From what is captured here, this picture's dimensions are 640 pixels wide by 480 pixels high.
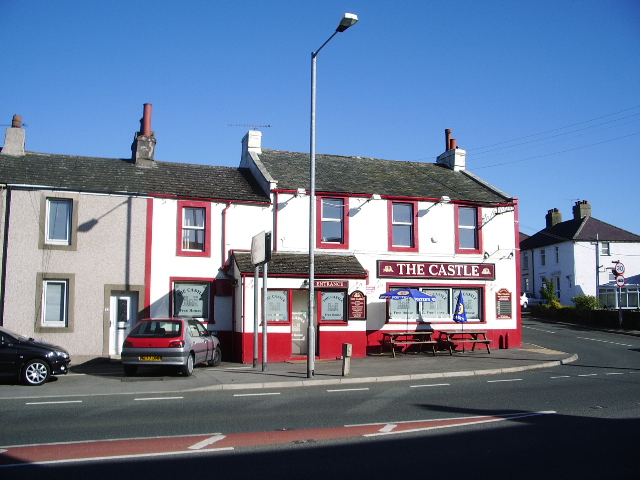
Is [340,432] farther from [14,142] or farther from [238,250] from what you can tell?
[14,142]

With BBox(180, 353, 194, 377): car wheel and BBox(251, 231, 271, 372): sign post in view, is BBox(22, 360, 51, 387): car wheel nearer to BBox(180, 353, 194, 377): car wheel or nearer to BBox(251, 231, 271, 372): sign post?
BBox(180, 353, 194, 377): car wheel

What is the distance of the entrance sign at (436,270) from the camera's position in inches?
883

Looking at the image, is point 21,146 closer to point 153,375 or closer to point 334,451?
point 153,375

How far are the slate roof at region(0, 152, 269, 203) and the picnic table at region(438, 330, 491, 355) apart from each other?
8171 mm

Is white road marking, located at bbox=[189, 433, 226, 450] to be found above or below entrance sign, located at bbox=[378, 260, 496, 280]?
→ below

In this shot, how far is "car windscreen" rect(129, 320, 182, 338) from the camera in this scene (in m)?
16.0

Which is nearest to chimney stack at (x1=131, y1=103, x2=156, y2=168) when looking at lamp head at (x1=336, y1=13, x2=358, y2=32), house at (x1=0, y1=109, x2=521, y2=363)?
house at (x1=0, y1=109, x2=521, y2=363)

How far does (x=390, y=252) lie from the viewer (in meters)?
22.7

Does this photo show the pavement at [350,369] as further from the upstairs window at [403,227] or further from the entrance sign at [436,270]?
the upstairs window at [403,227]

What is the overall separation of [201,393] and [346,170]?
44.0 feet

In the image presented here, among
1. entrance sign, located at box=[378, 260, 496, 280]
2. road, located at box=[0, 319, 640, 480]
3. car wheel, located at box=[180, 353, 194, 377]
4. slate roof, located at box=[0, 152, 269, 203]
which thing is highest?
slate roof, located at box=[0, 152, 269, 203]

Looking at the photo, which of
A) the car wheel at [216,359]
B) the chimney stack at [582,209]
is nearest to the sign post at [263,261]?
the car wheel at [216,359]

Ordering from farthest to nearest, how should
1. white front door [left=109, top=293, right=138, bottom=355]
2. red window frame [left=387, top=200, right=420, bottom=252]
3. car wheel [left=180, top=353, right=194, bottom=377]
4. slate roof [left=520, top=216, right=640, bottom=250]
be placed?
slate roof [left=520, top=216, right=640, bottom=250], red window frame [left=387, top=200, right=420, bottom=252], white front door [left=109, top=293, right=138, bottom=355], car wheel [left=180, top=353, right=194, bottom=377]

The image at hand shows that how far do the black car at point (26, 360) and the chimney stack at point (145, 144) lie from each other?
9.31 metres
